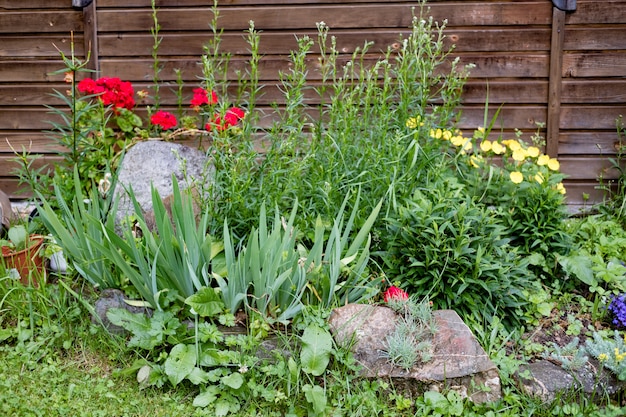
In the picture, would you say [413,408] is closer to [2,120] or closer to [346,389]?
[346,389]

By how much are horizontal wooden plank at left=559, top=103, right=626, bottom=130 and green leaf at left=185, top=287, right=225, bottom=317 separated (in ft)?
10.3

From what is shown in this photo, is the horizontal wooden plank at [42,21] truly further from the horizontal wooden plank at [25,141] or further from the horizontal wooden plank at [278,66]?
the horizontal wooden plank at [25,141]

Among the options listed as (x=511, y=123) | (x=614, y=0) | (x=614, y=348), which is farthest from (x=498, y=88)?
(x=614, y=348)

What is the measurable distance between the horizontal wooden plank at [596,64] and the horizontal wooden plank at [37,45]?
12.2 feet

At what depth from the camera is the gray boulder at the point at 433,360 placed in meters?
2.61

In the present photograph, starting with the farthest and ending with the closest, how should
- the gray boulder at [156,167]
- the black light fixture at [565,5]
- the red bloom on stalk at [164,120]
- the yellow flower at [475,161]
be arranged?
1. the black light fixture at [565,5]
2. the red bloom on stalk at [164,120]
3. the gray boulder at [156,167]
4. the yellow flower at [475,161]

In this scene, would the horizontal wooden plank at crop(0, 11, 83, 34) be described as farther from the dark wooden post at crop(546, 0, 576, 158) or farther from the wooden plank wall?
the dark wooden post at crop(546, 0, 576, 158)

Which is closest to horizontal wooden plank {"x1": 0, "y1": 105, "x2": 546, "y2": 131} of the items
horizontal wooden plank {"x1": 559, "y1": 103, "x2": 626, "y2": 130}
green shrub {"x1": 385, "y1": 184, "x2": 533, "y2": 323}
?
→ horizontal wooden plank {"x1": 559, "y1": 103, "x2": 626, "y2": 130}

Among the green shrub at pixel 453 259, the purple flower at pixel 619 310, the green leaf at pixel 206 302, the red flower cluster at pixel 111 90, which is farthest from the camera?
the red flower cluster at pixel 111 90

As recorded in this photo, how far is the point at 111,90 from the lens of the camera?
4.31m

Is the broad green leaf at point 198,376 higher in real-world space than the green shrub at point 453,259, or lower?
lower

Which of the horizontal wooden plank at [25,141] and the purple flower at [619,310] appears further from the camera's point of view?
the horizontal wooden plank at [25,141]

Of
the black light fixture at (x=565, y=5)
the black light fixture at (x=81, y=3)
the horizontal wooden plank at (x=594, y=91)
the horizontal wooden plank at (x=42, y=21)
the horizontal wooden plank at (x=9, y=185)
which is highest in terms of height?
the black light fixture at (x=81, y=3)

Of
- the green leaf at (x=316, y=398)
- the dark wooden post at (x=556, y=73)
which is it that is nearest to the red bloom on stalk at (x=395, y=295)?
the green leaf at (x=316, y=398)
